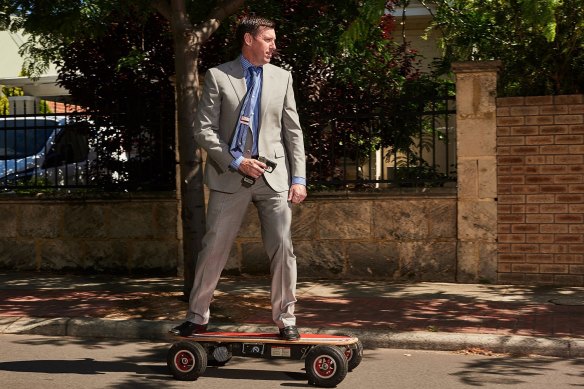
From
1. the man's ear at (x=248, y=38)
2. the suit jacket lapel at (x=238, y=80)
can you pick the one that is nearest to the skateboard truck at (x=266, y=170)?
the suit jacket lapel at (x=238, y=80)

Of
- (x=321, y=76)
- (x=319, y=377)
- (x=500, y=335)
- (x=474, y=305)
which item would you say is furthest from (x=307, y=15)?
(x=319, y=377)

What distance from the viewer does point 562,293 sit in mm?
9391

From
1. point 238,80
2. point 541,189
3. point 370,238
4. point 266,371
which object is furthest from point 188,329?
point 541,189

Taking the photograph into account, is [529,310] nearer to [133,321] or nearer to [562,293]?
[562,293]

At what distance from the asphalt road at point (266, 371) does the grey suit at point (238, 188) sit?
464 millimetres

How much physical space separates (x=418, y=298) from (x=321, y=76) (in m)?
3.72

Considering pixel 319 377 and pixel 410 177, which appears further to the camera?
pixel 410 177

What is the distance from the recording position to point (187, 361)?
5984mm

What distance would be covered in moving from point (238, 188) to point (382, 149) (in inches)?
194

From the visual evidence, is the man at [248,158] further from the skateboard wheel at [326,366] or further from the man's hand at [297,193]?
the skateboard wheel at [326,366]

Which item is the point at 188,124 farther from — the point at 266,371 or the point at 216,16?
the point at 266,371

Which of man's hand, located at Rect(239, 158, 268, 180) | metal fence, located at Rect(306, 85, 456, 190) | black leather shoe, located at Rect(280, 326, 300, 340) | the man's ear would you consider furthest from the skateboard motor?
metal fence, located at Rect(306, 85, 456, 190)

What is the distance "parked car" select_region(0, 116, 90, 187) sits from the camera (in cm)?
1159

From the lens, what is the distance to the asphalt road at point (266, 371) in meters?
5.97
